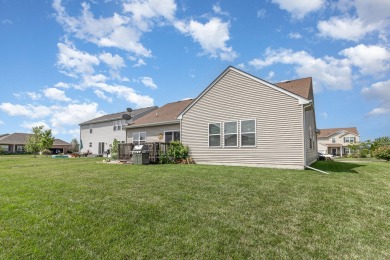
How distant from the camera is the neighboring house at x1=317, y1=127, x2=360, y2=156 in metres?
53.2

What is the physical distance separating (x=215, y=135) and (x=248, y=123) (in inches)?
89.4

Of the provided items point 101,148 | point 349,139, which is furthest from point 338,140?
point 101,148

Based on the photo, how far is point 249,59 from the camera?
15.3m

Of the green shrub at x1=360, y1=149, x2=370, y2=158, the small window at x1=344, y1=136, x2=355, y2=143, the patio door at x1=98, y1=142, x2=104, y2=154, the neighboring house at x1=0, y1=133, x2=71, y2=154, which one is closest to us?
the patio door at x1=98, y1=142, x2=104, y2=154

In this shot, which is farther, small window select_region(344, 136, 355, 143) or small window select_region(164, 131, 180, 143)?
small window select_region(344, 136, 355, 143)

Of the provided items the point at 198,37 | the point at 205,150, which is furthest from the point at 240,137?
the point at 198,37

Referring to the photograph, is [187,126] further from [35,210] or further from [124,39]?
[35,210]

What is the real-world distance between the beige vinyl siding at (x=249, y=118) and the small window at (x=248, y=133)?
0.24 meters

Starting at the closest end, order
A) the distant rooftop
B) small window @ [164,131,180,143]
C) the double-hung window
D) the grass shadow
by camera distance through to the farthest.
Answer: the grass shadow, small window @ [164,131,180,143], the double-hung window, the distant rooftop

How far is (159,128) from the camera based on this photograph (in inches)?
783

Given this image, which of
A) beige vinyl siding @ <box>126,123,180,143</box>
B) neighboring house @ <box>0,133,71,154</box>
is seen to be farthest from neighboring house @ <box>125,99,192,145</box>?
neighboring house @ <box>0,133,71,154</box>

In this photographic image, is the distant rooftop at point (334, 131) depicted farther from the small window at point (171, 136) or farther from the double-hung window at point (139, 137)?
the double-hung window at point (139, 137)

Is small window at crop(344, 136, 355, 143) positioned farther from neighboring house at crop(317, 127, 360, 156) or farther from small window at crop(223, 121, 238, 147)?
small window at crop(223, 121, 238, 147)

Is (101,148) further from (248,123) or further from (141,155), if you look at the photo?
(248,123)
